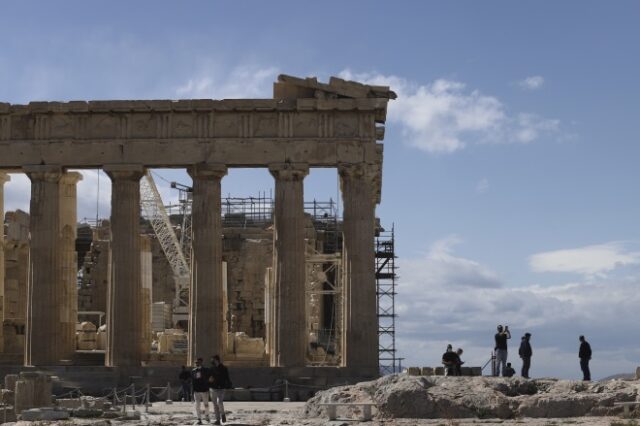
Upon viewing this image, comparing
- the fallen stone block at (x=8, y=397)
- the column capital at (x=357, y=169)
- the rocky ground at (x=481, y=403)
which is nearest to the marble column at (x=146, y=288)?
the column capital at (x=357, y=169)

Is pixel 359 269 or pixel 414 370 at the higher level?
pixel 359 269

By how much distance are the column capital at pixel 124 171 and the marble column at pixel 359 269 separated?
272 inches

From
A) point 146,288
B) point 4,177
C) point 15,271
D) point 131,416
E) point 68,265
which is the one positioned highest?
point 4,177

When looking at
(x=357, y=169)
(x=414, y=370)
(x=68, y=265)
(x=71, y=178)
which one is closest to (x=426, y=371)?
(x=414, y=370)

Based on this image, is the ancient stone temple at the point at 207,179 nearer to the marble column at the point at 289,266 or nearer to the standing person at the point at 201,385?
the marble column at the point at 289,266

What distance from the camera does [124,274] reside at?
42.3 m

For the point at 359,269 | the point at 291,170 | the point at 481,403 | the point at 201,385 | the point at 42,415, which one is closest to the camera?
the point at 481,403

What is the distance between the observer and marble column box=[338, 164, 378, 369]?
4091cm

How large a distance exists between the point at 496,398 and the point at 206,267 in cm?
1859

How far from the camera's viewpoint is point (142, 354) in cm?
4334

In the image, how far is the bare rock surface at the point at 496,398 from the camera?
80.7 ft

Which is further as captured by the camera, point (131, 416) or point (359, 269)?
point (359, 269)

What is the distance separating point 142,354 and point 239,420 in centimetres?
1636

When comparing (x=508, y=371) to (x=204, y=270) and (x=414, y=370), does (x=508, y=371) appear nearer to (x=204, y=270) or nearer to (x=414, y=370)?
(x=414, y=370)
